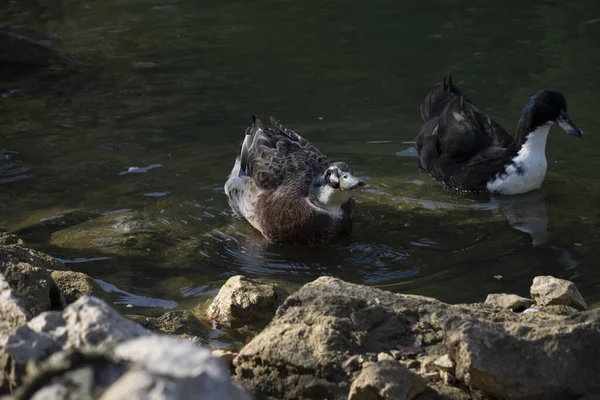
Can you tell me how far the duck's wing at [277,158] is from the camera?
7695 millimetres

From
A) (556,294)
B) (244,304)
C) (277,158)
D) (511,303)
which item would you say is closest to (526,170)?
(277,158)

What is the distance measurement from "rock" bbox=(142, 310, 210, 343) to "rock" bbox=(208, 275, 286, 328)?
25cm

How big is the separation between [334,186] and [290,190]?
0.55 metres

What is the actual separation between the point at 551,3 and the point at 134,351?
13.2 metres

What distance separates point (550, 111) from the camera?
8266 millimetres

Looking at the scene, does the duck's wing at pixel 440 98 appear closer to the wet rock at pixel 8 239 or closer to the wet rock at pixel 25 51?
the wet rock at pixel 8 239

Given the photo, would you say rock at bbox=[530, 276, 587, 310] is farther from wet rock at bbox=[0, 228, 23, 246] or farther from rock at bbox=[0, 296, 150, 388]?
wet rock at bbox=[0, 228, 23, 246]

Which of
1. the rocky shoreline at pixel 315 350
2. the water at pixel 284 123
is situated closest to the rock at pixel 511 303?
the rocky shoreline at pixel 315 350

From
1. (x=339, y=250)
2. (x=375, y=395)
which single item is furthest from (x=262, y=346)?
(x=339, y=250)

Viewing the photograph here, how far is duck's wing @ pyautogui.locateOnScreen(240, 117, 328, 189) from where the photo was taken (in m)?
7.70

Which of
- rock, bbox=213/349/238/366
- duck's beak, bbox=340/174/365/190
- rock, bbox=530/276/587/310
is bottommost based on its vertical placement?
rock, bbox=530/276/587/310

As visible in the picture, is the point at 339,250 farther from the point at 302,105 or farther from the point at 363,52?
the point at 363,52

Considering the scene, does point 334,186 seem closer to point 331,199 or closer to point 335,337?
point 331,199

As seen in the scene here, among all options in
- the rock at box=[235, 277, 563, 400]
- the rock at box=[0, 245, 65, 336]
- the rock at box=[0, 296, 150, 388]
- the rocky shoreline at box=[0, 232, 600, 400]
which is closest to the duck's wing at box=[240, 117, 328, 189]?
the rocky shoreline at box=[0, 232, 600, 400]
